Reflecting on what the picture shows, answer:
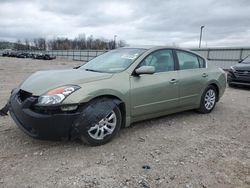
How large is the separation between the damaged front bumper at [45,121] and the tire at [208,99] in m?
3.17

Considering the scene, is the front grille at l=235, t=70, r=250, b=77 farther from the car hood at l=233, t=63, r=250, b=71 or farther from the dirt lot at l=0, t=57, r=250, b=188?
the dirt lot at l=0, t=57, r=250, b=188

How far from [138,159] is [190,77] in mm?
2400

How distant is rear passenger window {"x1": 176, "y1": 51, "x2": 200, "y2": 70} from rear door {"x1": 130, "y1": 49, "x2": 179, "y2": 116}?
0.78ft

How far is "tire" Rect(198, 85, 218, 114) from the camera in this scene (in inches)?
229

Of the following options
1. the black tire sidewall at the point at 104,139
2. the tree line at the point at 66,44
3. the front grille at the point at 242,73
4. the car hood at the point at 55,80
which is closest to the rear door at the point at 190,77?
the black tire sidewall at the point at 104,139

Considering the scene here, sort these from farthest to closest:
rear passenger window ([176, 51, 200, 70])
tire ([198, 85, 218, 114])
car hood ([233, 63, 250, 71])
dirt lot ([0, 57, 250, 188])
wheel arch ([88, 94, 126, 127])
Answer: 1. car hood ([233, 63, 250, 71])
2. tire ([198, 85, 218, 114])
3. rear passenger window ([176, 51, 200, 70])
4. wheel arch ([88, 94, 126, 127])
5. dirt lot ([0, 57, 250, 188])

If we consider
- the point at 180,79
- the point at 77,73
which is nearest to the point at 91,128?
the point at 77,73

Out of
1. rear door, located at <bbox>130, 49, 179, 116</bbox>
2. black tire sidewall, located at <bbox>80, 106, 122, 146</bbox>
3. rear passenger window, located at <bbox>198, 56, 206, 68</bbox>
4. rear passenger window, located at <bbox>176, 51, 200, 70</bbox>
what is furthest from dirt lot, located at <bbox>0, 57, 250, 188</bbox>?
rear passenger window, located at <bbox>198, 56, 206, 68</bbox>

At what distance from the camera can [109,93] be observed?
4.00 meters

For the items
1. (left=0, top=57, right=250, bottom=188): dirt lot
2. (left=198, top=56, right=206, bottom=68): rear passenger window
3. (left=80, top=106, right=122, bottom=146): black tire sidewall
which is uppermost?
(left=198, top=56, right=206, bottom=68): rear passenger window

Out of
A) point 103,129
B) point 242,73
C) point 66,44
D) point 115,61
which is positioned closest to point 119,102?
point 103,129

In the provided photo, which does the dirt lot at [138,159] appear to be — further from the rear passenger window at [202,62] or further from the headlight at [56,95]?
the rear passenger window at [202,62]

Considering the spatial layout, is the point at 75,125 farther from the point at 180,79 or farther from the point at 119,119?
the point at 180,79

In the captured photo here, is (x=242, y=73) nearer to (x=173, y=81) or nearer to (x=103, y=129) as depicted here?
(x=173, y=81)
